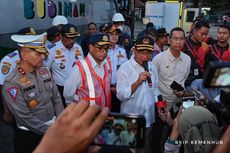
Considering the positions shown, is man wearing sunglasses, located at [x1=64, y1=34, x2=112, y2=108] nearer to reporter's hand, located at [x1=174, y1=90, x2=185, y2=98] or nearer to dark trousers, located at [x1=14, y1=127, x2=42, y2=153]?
dark trousers, located at [x1=14, y1=127, x2=42, y2=153]

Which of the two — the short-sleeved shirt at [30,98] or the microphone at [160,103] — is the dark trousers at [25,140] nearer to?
the short-sleeved shirt at [30,98]

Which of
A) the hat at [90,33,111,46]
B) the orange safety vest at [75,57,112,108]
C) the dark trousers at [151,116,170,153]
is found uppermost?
the hat at [90,33,111,46]

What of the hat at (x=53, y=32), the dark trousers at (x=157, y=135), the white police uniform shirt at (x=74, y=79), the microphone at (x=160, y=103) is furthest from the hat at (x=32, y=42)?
the hat at (x=53, y=32)

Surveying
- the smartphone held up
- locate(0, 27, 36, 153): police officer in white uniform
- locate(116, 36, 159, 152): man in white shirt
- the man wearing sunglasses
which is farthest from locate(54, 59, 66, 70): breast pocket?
the smartphone held up

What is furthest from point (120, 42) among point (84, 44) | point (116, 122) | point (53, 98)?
point (116, 122)

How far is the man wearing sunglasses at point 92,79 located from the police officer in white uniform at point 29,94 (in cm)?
33

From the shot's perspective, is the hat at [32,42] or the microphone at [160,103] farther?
the microphone at [160,103]

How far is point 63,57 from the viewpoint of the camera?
4.36 m

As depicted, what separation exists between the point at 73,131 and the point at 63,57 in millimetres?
3647

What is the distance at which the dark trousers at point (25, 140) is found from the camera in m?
2.67

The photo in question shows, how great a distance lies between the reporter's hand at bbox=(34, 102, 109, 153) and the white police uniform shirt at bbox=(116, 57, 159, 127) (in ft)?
7.54

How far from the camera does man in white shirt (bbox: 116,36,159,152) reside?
10.3 feet

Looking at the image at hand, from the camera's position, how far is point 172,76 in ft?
12.5

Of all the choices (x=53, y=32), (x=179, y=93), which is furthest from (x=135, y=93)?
(x=53, y=32)
